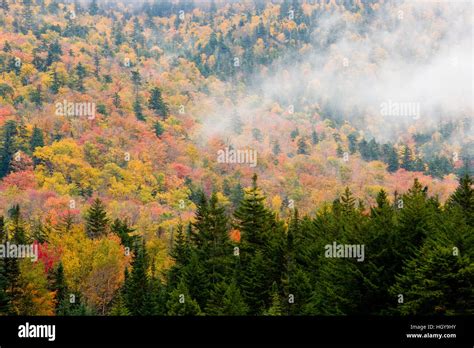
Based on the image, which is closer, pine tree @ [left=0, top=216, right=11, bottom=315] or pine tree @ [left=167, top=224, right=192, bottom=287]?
pine tree @ [left=0, top=216, right=11, bottom=315]

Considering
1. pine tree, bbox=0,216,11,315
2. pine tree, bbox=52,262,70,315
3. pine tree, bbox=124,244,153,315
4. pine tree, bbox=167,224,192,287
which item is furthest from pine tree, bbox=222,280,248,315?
pine tree, bbox=52,262,70,315

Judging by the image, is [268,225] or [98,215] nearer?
[268,225]

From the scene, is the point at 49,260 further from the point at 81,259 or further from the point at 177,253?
the point at 177,253

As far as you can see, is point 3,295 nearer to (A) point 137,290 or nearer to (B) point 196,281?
(A) point 137,290

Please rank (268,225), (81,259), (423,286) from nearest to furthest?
(423,286) < (268,225) < (81,259)

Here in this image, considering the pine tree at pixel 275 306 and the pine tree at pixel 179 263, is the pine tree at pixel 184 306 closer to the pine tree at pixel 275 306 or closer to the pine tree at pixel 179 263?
the pine tree at pixel 275 306

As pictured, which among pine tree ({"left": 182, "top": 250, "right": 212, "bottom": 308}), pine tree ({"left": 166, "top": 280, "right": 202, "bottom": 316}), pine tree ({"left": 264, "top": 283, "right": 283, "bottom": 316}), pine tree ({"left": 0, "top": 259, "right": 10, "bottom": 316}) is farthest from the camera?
pine tree ({"left": 182, "top": 250, "right": 212, "bottom": 308})

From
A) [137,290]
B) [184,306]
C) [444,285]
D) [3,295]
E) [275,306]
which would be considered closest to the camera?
[444,285]

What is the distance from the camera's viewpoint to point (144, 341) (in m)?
24.5

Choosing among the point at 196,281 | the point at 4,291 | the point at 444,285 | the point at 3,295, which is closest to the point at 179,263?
the point at 196,281

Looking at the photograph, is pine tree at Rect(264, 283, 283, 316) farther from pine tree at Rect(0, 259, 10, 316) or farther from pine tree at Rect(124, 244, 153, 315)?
pine tree at Rect(0, 259, 10, 316)

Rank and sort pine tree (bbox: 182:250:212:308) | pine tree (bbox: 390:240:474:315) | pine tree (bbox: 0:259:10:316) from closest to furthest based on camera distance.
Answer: pine tree (bbox: 390:240:474:315), pine tree (bbox: 0:259:10:316), pine tree (bbox: 182:250:212:308)

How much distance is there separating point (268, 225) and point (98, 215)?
4080 cm

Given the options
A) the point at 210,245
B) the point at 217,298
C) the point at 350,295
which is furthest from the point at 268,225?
the point at 350,295
